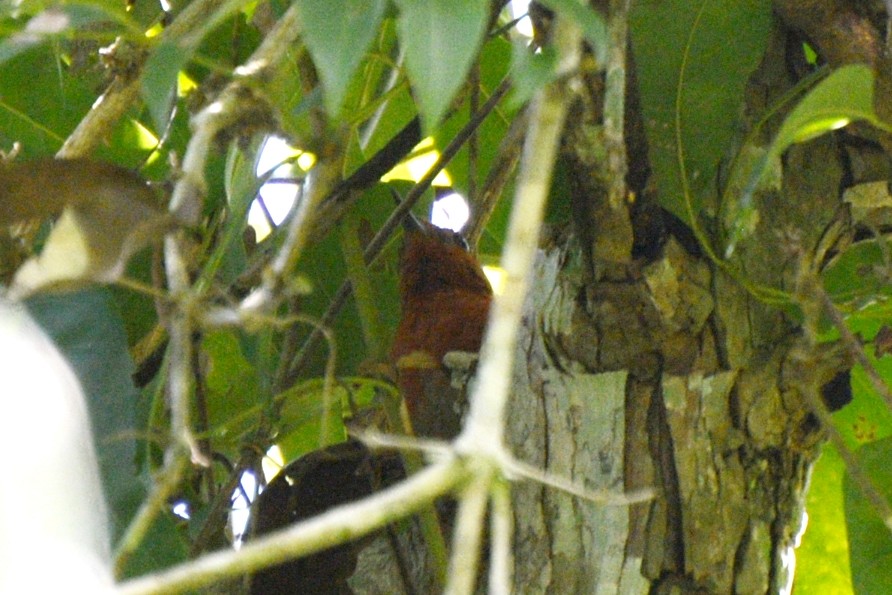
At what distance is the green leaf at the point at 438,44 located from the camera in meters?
0.67

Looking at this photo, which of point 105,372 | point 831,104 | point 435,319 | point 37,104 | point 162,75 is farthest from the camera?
point 435,319

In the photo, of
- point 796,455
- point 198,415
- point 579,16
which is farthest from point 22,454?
point 796,455

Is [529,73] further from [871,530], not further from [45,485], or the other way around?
[871,530]

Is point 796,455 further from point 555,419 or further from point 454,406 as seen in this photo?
point 454,406

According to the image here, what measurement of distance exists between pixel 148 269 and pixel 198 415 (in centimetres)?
22

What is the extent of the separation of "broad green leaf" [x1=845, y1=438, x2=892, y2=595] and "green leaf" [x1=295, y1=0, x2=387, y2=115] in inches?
29.8

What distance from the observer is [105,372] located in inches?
43.3

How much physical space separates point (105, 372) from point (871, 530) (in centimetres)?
78

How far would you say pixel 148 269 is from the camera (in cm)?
142

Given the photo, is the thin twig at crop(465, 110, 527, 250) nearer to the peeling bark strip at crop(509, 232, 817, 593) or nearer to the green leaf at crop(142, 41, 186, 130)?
the peeling bark strip at crop(509, 232, 817, 593)

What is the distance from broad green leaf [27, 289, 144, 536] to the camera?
1032mm

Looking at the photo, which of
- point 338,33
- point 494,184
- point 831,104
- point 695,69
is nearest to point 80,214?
point 338,33

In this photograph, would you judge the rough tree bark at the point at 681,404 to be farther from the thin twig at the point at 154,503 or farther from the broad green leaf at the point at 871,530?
the thin twig at the point at 154,503

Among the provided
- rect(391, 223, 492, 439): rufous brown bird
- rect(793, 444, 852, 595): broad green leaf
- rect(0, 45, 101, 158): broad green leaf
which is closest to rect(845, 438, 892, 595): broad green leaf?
rect(793, 444, 852, 595): broad green leaf
